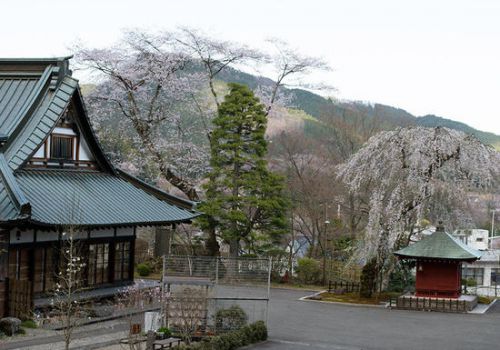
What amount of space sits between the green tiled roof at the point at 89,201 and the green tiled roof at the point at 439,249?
9.26 m

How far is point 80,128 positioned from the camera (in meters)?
26.4

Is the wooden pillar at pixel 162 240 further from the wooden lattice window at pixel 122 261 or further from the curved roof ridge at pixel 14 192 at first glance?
the curved roof ridge at pixel 14 192

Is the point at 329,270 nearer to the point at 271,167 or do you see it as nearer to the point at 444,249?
the point at 444,249

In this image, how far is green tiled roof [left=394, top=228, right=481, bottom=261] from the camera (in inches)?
1221

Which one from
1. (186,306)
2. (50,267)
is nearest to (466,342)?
(186,306)

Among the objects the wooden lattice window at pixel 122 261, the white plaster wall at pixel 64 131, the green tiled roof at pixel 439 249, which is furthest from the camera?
the green tiled roof at pixel 439 249

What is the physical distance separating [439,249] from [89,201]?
14.7 metres

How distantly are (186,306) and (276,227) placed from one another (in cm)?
1621

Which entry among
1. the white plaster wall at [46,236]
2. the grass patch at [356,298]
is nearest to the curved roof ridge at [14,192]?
the white plaster wall at [46,236]

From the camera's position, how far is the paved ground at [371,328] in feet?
71.3

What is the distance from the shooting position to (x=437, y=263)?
31.7m

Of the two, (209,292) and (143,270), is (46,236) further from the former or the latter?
Result: (143,270)

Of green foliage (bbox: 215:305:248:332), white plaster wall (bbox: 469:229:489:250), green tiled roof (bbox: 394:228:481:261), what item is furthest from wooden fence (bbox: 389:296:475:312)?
white plaster wall (bbox: 469:229:489:250)

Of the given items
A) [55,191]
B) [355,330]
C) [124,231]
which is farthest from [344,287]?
[55,191]
